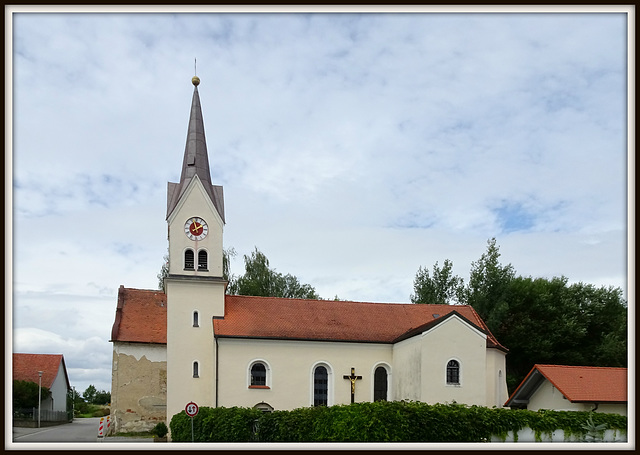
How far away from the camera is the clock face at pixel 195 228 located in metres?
38.7

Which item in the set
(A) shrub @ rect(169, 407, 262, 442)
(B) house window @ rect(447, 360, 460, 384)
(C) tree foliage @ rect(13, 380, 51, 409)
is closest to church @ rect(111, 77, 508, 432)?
(B) house window @ rect(447, 360, 460, 384)

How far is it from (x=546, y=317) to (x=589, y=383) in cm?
2163

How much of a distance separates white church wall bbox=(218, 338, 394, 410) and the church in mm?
60

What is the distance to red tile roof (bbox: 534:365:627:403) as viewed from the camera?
29922mm

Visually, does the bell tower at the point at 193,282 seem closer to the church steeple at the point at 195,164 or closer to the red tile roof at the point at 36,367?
the church steeple at the point at 195,164

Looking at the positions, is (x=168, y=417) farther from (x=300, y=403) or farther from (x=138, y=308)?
(x=138, y=308)

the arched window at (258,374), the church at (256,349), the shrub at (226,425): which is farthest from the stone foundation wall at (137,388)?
the shrub at (226,425)

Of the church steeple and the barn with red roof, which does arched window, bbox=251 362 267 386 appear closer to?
the church steeple

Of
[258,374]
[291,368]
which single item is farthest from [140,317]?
[291,368]

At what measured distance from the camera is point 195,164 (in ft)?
131

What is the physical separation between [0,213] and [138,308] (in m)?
33.1

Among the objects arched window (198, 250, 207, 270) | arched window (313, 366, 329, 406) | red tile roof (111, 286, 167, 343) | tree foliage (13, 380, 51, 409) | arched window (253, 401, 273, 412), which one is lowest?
tree foliage (13, 380, 51, 409)

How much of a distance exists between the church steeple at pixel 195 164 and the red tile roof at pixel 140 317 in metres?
9.05

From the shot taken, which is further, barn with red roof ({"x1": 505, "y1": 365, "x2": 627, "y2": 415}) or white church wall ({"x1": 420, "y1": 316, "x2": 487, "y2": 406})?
white church wall ({"x1": 420, "y1": 316, "x2": 487, "y2": 406})
